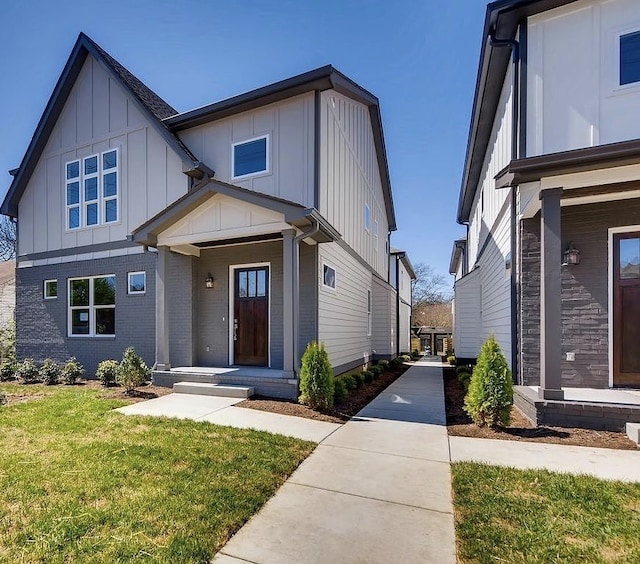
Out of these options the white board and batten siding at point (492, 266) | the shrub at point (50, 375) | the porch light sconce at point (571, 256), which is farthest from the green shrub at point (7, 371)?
the porch light sconce at point (571, 256)

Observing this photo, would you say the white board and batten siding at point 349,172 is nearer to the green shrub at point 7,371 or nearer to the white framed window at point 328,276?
the white framed window at point 328,276

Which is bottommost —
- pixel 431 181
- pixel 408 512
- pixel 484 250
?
pixel 408 512

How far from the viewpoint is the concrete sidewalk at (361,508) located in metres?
2.51

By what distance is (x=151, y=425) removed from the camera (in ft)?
17.3

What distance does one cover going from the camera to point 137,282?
982cm

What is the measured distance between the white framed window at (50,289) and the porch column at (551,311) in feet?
42.3

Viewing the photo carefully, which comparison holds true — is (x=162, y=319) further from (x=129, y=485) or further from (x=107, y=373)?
(x=129, y=485)

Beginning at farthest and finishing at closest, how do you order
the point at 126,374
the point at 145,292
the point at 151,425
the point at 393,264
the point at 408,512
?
the point at 393,264 < the point at 145,292 < the point at 126,374 < the point at 151,425 < the point at 408,512

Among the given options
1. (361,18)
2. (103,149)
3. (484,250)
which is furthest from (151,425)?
(361,18)

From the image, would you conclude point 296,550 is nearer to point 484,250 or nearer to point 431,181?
point 484,250

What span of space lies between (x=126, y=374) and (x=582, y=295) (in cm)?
875

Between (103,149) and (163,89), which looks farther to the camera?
(163,89)

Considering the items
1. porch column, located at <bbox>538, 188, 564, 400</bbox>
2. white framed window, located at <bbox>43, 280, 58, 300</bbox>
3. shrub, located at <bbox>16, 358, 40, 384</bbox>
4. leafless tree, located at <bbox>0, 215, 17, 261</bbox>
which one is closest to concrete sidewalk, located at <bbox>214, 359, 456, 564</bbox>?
porch column, located at <bbox>538, 188, 564, 400</bbox>

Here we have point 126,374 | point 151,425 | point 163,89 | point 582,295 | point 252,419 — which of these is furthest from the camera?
point 163,89
